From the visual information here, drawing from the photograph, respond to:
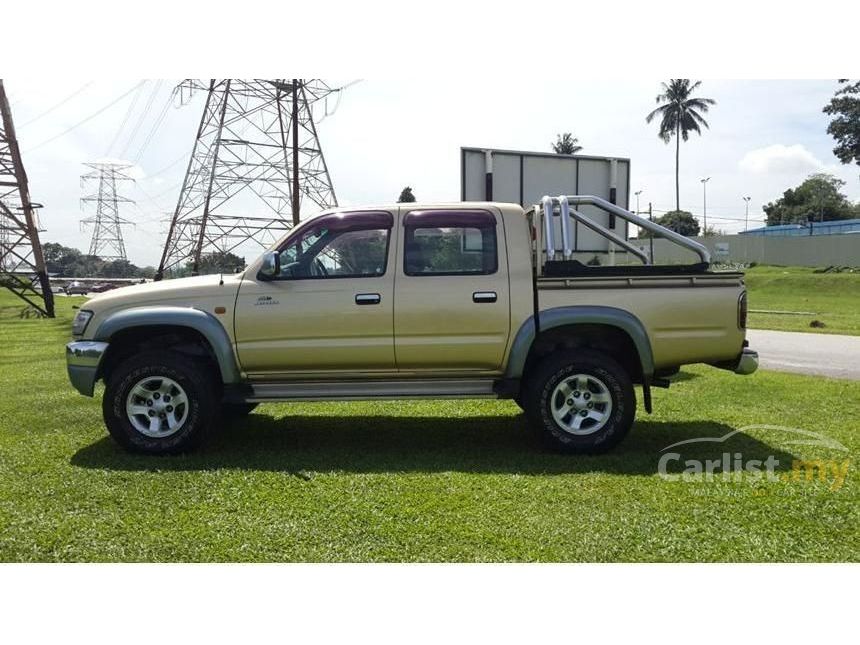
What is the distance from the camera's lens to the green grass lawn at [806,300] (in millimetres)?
16244

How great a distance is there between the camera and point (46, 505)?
13.5 feet

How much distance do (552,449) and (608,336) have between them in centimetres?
110

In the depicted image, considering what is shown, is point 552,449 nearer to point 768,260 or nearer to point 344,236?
point 344,236

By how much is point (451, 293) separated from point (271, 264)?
149 cm

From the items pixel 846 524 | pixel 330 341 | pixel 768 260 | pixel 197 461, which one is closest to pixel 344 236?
pixel 330 341

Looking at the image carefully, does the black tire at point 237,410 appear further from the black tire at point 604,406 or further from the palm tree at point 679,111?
the palm tree at point 679,111

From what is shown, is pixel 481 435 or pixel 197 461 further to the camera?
pixel 481 435

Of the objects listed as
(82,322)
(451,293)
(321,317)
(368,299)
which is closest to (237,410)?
(82,322)

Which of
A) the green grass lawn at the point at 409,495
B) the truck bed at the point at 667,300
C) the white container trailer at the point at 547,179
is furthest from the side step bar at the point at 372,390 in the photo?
the white container trailer at the point at 547,179

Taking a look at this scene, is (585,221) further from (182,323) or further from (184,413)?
(184,413)

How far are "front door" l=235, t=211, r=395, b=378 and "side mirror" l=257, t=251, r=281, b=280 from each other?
78 millimetres

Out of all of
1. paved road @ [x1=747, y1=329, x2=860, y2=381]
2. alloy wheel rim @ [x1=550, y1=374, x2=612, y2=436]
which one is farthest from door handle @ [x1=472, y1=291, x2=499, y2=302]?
paved road @ [x1=747, y1=329, x2=860, y2=381]

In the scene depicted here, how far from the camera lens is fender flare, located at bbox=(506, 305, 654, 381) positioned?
516cm
